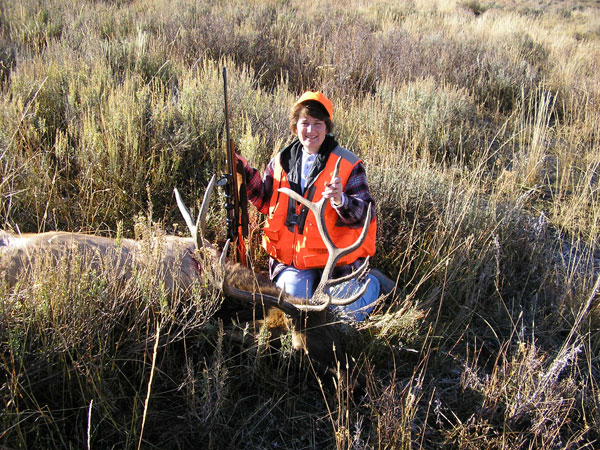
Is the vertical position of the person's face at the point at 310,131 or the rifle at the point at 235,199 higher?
the person's face at the point at 310,131

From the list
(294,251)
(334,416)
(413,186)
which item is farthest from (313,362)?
(413,186)

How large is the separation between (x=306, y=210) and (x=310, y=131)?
0.56 meters

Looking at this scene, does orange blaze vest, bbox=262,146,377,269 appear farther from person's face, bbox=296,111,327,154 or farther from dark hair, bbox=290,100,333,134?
dark hair, bbox=290,100,333,134

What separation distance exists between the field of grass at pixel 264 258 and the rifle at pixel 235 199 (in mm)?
436

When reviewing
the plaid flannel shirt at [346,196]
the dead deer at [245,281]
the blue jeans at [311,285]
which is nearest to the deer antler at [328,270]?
the dead deer at [245,281]

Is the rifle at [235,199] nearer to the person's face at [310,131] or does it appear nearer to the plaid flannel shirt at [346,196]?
the plaid flannel shirt at [346,196]

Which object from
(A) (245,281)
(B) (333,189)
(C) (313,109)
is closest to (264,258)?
(A) (245,281)

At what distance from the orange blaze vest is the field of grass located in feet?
1.72

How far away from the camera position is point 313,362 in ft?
8.57

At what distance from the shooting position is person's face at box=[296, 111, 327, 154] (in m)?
3.20

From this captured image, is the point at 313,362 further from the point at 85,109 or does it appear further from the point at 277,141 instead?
the point at 85,109

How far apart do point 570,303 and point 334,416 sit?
2.06 meters

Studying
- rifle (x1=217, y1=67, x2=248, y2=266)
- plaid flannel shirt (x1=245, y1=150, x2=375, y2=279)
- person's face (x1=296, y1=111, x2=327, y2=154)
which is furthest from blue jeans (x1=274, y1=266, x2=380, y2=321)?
person's face (x1=296, y1=111, x2=327, y2=154)

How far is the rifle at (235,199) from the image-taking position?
3088 mm
